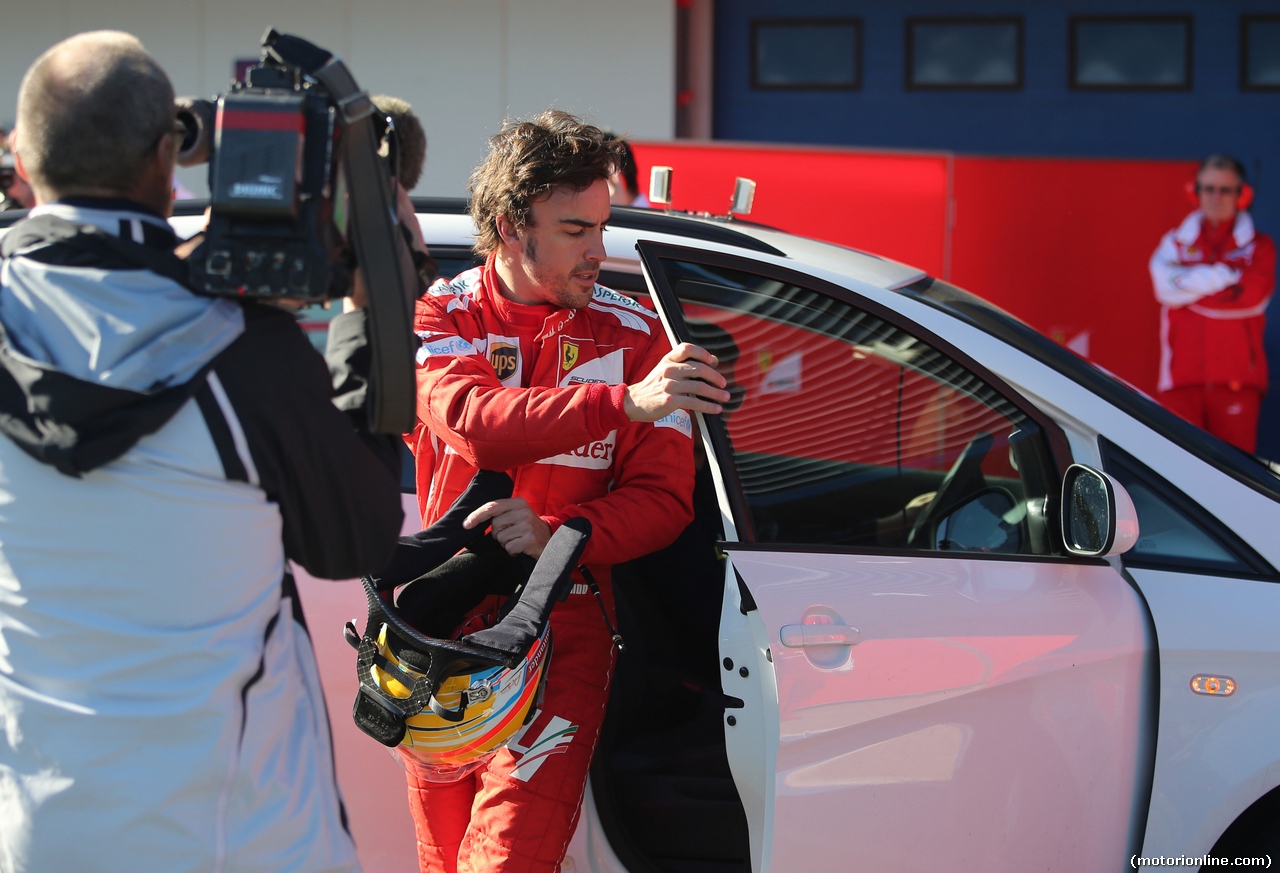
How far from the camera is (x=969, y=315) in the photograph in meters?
2.42

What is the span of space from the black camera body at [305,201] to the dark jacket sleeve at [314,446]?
5 cm

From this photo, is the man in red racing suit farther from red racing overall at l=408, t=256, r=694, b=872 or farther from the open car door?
the open car door

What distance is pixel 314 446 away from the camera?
1458 millimetres

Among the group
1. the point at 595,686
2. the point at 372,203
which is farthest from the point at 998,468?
the point at 372,203

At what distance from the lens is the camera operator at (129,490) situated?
4.56 ft

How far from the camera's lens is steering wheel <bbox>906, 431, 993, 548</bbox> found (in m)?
2.49

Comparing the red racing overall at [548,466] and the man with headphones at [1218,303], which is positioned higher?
the man with headphones at [1218,303]

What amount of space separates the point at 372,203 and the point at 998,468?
57.5 inches

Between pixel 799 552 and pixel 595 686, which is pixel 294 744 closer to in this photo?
pixel 595 686

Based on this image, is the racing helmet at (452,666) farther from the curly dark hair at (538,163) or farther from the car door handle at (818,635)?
the curly dark hair at (538,163)

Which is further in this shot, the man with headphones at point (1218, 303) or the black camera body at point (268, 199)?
the man with headphones at point (1218, 303)

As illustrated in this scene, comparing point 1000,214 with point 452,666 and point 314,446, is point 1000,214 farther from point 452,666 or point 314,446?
point 314,446
